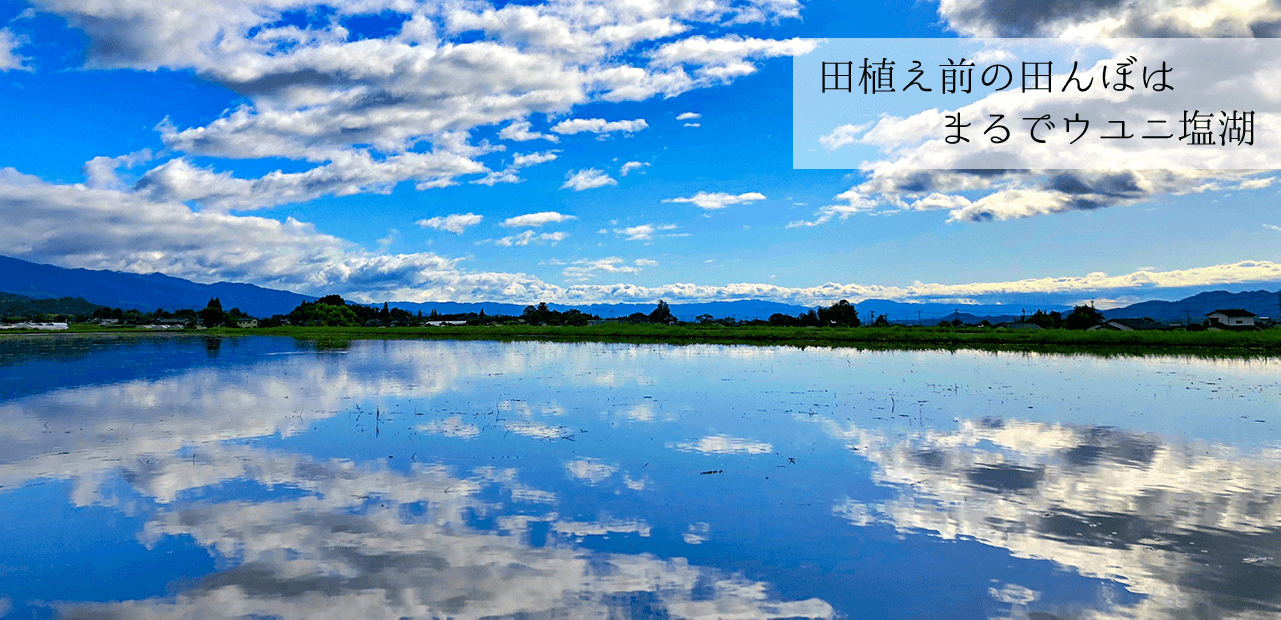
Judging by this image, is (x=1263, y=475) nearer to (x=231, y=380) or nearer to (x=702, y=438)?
(x=702, y=438)

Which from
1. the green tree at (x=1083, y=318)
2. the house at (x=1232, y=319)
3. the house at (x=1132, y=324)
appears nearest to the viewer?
the green tree at (x=1083, y=318)

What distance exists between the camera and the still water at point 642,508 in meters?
8.41

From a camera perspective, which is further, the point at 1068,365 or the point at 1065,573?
the point at 1068,365

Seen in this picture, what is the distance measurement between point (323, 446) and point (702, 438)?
1045 centimetres

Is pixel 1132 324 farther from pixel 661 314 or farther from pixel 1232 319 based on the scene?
pixel 661 314

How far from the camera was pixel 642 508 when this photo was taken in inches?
476

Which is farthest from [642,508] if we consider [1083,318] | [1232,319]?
[1232,319]

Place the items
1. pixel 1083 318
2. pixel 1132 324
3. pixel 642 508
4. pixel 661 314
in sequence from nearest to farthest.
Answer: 1. pixel 642 508
2. pixel 1083 318
3. pixel 1132 324
4. pixel 661 314

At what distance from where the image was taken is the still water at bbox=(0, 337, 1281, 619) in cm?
841

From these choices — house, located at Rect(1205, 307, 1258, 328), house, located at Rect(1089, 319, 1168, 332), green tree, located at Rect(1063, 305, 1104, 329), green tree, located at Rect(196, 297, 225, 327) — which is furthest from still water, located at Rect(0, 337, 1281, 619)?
green tree, located at Rect(196, 297, 225, 327)

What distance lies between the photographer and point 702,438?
61.5 ft

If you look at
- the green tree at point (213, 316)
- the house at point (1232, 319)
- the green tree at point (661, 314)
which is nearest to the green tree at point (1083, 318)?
the house at point (1232, 319)

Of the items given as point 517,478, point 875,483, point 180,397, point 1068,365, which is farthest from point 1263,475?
point 180,397

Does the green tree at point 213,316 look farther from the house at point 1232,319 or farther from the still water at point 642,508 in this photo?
the house at point 1232,319
